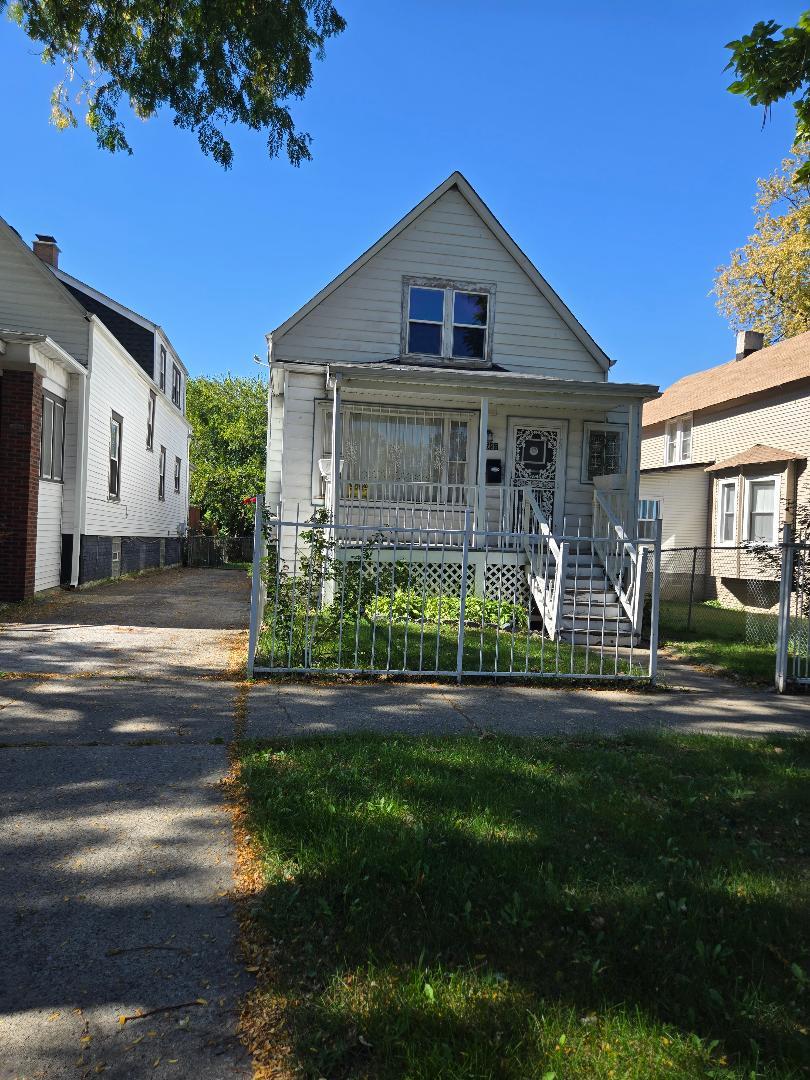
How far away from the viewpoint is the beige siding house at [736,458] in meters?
19.0

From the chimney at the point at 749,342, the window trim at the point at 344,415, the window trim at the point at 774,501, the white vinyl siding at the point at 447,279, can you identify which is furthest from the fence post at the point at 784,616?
the chimney at the point at 749,342

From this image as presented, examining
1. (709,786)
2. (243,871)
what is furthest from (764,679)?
(243,871)

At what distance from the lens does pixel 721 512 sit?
2155 centimetres

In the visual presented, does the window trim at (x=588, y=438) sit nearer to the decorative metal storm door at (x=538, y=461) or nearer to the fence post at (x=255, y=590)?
the decorative metal storm door at (x=538, y=461)

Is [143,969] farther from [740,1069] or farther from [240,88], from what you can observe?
[240,88]

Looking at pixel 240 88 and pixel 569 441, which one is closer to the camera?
pixel 240 88

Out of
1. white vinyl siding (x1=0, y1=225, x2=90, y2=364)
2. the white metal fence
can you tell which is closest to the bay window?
the white metal fence

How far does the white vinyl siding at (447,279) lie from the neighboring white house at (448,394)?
0.9 inches

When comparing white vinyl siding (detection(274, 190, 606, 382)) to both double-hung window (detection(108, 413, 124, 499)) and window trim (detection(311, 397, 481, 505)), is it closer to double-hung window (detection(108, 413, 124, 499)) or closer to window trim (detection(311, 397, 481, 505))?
window trim (detection(311, 397, 481, 505))

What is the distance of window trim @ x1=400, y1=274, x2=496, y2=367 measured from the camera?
15.0m

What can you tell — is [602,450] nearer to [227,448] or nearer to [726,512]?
[726,512]

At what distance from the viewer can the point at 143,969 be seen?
2.57 metres

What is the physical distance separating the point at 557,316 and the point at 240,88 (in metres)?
8.84

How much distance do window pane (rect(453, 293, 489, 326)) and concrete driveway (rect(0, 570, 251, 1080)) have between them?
10409 mm
